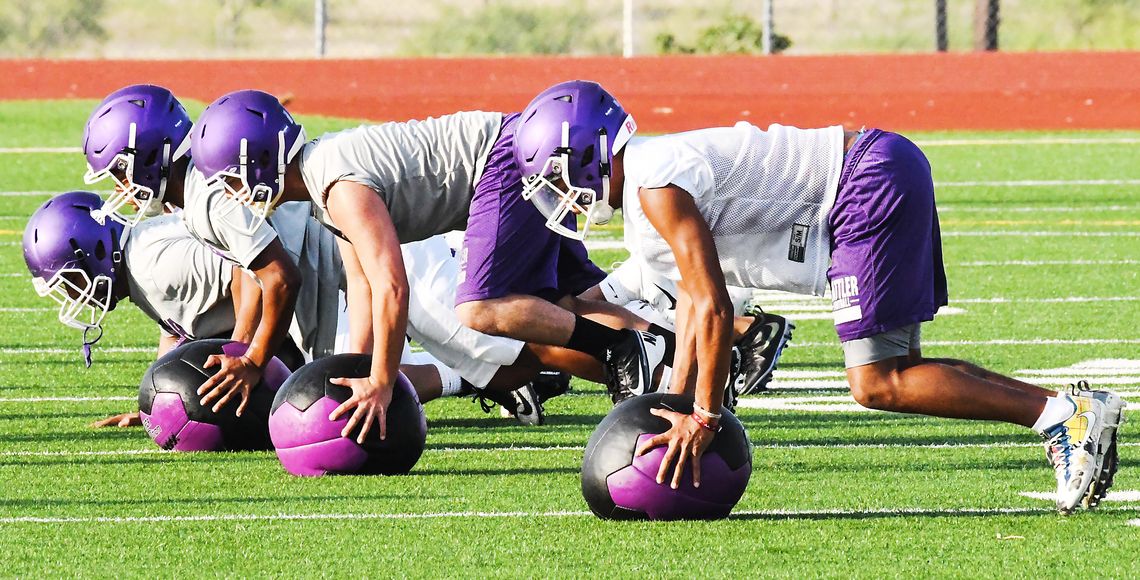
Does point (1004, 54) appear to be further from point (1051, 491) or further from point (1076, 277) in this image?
point (1051, 491)

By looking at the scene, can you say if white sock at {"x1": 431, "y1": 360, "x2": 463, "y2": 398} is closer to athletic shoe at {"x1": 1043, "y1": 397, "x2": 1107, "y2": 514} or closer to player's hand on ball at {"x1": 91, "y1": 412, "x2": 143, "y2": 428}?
player's hand on ball at {"x1": 91, "y1": 412, "x2": 143, "y2": 428}

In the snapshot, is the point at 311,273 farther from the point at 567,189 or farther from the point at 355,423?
the point at 567,189

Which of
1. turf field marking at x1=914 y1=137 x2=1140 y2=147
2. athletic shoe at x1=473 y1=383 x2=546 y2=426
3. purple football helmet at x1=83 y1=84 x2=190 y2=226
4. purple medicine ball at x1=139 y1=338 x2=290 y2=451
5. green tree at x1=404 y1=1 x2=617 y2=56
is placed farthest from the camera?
green tree at x1=404 y1=1 x2=617 y2=56

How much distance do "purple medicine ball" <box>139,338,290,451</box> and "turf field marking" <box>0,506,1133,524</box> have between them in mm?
1060

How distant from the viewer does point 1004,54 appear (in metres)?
23.0

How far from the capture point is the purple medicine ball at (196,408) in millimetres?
6895

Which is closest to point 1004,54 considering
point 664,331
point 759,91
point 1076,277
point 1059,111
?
point 1059,111

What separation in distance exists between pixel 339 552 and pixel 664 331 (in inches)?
106

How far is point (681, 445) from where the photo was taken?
553 centimetres

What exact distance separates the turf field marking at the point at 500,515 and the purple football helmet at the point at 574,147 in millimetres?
938

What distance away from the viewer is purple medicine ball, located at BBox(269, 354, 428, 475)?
636cm

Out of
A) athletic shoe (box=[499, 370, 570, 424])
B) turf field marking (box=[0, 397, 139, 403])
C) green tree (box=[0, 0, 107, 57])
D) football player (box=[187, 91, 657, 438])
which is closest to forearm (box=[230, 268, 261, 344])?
football player (box=[187, 91, 657, 438])

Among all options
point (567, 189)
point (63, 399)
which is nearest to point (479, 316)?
point (567, 189)

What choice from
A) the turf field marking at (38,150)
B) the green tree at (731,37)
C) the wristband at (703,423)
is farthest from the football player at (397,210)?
the green tree at (731,37)
